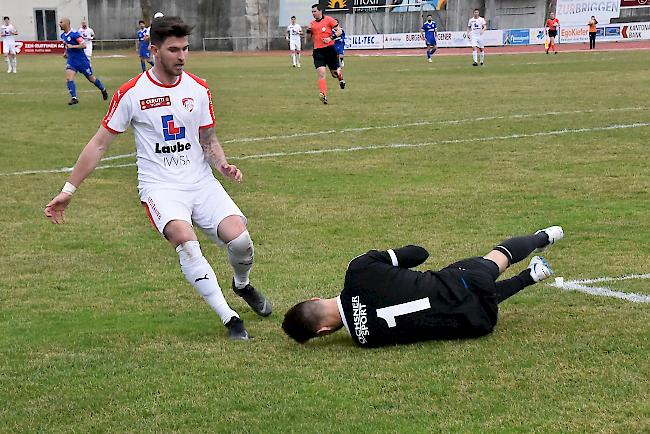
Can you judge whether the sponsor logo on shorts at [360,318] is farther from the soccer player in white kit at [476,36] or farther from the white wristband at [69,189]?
the soccer player in white kit at [476,36]

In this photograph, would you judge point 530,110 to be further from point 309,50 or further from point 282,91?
point 309,50

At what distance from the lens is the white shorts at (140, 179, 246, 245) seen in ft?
20.9

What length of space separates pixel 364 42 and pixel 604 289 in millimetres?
54005

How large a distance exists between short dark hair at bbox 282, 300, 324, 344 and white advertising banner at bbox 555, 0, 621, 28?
5184 centimetres

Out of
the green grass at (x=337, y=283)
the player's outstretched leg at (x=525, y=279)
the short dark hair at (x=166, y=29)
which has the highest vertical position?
the short dark hair at (x=166, y=29)

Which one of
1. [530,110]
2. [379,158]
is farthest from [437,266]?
[530,110]

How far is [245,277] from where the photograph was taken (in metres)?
6.77

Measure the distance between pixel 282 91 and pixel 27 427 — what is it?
2216cm

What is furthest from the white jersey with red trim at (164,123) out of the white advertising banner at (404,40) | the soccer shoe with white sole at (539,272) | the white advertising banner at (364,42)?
the white advertising banner at (364,42)

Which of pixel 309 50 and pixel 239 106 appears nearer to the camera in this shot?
pixel 239 106

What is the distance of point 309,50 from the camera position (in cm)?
6256

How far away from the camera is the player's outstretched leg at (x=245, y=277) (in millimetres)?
6551

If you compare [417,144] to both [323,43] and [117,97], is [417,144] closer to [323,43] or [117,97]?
[117,97]

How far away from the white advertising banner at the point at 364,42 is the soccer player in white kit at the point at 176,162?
176 feet
